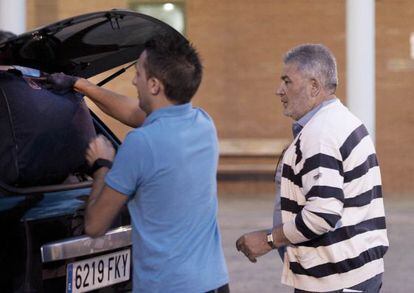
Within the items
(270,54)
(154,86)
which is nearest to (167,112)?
(154,86)

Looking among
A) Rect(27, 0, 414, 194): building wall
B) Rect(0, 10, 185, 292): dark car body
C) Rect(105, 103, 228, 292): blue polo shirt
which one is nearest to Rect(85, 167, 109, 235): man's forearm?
Rect(105, 103, 228, 292): blue polo shirt

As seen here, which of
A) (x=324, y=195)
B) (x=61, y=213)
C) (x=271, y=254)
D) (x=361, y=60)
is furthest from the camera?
(x=361, y=60)

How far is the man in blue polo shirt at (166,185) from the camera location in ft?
9.45

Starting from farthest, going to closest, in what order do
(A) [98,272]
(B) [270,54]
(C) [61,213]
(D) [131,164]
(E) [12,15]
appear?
1. (B) [270,54]
2. (E) [12,15]
3. (A) [98,272]
4. (C) [61,213]
5. (D) [131,164]

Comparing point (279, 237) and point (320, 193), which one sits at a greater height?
point (320, 193)

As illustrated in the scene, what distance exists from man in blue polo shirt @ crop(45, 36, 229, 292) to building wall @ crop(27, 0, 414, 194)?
7.63 meters

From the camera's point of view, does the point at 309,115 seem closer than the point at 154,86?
No

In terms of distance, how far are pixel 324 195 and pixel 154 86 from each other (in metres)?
0.80

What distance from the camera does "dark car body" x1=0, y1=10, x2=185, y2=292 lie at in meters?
3.34

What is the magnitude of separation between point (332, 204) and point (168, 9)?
7.82 metres

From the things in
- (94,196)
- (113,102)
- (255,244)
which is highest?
(113,102)

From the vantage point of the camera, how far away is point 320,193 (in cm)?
322

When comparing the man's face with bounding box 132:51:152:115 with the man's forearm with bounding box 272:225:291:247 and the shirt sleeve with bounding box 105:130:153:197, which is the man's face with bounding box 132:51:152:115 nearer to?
the shirt sleeve with bounding box 105:130:153:197

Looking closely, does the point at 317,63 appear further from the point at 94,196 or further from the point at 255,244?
the point at 94,196
